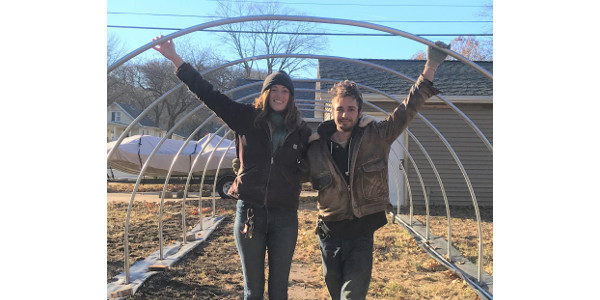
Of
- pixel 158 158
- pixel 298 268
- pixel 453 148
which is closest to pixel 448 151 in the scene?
pixel 453 148

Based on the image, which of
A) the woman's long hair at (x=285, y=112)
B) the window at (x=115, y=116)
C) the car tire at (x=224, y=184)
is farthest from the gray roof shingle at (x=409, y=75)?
the window at (x=115, y=116)

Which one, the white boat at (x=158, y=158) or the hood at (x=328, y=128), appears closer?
the hood at (x=328, y=128)

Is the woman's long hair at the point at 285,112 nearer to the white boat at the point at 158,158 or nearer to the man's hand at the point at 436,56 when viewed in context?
the man's hand at the point at 436,56

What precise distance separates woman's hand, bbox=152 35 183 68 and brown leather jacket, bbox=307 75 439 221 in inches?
35.7

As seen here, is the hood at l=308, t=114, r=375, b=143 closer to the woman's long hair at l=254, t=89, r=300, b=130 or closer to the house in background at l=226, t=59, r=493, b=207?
the woman's long hair at l=254, t=89, r=300, b=130

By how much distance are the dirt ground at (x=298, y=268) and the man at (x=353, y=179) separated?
6.24 ft

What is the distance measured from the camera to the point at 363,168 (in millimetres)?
2391

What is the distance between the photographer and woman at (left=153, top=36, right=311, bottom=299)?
2.31 metres

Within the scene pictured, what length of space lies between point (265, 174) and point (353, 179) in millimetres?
497

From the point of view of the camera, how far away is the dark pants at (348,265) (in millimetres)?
2312

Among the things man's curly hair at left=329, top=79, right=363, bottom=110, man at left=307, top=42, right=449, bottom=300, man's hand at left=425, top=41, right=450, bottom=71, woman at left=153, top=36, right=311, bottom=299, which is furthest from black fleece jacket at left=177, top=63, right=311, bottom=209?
man's hand at left=425, top=41, right=450, bottom=71

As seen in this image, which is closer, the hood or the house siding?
the hood
